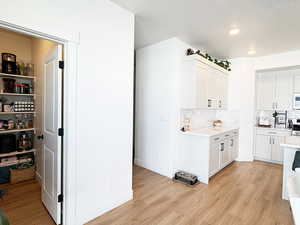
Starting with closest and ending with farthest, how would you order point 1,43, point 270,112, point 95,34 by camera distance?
point 95,34
point 1,43
point 270,112

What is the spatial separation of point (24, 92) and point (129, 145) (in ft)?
7.64

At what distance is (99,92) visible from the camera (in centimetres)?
205

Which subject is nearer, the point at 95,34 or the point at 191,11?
the point at 95,34

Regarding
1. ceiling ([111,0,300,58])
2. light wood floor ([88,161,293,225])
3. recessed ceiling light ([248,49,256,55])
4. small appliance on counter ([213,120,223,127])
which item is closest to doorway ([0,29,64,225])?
light wood floor ([88,161,293,225])

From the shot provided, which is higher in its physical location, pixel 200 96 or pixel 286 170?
pixel 200 96

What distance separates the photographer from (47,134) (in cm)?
219

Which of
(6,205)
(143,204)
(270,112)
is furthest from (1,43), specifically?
(270,112)

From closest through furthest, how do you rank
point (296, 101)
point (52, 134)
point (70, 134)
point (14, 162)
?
1. point (70, 134)
2. point (52, 134)
3. point (14, 162)
4. point (296, 101)

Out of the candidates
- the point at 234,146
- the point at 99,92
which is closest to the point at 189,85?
the point at 99,92

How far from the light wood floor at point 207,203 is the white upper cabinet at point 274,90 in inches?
77.6

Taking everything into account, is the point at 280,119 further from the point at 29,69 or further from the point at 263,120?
the point at 29,69

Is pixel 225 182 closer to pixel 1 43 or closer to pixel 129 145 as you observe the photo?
pixel 129 145

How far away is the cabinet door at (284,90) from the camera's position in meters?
4.23

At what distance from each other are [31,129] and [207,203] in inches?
132
